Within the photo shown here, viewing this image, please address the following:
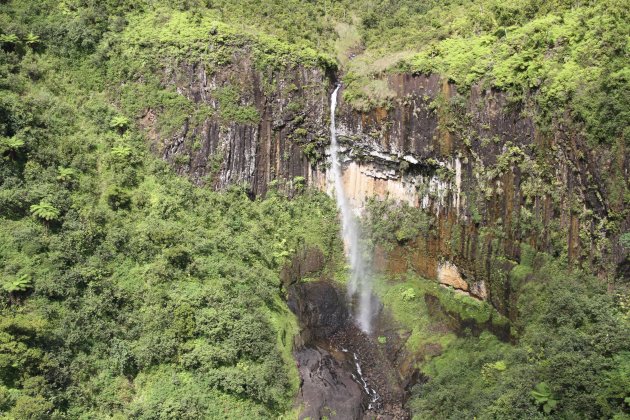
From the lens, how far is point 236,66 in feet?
95.6

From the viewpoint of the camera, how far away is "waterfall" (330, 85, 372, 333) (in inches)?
1067

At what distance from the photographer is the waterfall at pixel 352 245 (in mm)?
27094

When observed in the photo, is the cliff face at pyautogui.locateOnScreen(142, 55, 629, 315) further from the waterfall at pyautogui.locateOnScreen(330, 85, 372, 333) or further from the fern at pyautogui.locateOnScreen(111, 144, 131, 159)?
the fern at pyautogui.locateOnScreen(111, 144, 131, 159)

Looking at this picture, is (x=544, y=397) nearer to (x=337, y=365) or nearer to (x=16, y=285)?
(x=337, y=365)

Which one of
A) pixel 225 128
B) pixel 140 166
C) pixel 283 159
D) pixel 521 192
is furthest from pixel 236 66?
pixel 521 192

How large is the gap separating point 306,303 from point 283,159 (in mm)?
8237

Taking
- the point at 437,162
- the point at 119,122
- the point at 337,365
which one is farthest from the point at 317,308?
the point at 119,122

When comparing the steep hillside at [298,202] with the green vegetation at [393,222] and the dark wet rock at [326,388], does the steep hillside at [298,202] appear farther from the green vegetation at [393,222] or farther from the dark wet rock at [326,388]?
the dark wet rock at [326,388]

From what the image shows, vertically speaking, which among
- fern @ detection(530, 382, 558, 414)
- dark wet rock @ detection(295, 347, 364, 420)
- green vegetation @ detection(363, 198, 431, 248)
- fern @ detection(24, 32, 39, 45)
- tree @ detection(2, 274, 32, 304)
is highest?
fern @ detection(24, 32, 39, 45)

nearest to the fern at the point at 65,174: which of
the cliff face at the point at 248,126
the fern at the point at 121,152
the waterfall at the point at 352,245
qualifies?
the fern at the point at 121,152

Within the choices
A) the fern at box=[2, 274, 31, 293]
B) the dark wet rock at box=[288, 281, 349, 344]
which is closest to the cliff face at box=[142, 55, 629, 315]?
the dark wet rock at box=[288, 281, 349, 344]

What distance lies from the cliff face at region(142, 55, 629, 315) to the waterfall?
1.53ft

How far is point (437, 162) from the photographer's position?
26219 millimetres

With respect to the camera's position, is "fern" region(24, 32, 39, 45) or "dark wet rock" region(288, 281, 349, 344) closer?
"dark wet rock" region(288, 281, 349, 344)
